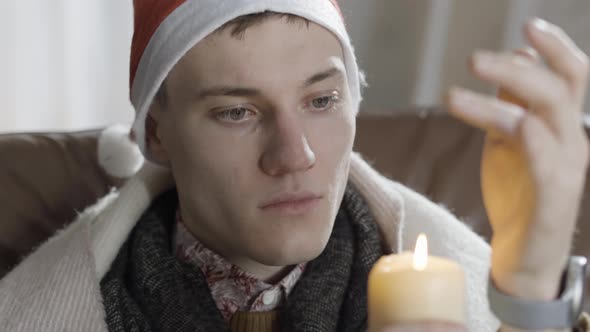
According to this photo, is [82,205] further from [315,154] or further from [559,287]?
[559,287]

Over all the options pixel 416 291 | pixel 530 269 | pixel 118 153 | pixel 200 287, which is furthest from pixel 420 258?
pixel 118 153

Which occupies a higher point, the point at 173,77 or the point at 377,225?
the point at 173,77

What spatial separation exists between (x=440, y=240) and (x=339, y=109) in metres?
0.37

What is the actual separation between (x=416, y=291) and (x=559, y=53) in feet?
0.76

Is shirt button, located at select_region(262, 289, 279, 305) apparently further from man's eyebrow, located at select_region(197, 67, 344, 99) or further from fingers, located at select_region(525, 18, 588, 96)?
fingers, located at select_region(525, 18, 588, 96)

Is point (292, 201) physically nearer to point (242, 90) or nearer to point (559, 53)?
point (242, 90)

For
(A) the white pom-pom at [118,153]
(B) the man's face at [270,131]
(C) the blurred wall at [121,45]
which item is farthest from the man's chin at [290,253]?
(C) the blurred wall at [121,45]

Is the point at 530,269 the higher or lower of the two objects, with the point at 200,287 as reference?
higher

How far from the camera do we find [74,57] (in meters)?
2.22

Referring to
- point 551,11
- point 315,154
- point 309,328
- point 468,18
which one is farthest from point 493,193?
point 468,18

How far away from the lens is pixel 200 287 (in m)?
1.27

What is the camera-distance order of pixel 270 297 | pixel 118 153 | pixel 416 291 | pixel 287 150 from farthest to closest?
1. pixel 118 153
2. pixel 270 297
3. pixel 287 150
4. pixel 416 291

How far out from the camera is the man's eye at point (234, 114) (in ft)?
3.67

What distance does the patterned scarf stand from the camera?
A: 1230 millimetres
